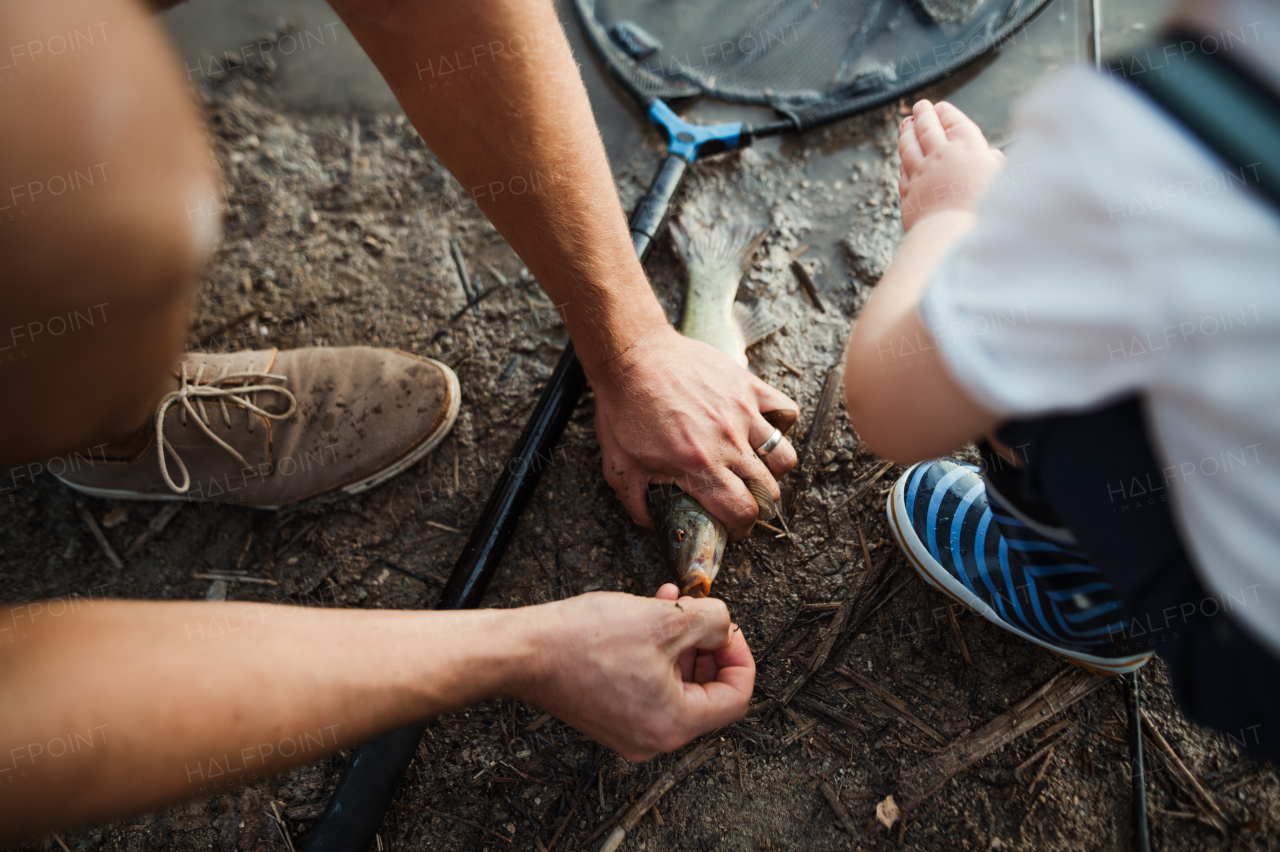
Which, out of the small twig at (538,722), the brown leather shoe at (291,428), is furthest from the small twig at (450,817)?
the brown leather shoe at (291,428)

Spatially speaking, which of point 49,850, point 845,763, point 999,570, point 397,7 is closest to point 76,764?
point 49,850

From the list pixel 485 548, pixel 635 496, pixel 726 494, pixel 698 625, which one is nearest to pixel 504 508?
pixel 485 548

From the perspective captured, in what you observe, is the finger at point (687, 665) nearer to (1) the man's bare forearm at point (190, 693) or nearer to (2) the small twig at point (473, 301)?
(1) the man's bare forearm at point (190, 693)

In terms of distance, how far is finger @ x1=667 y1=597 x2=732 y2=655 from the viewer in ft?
4.94

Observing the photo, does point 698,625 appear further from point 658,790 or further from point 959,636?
point 959,636

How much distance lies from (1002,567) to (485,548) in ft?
5.27

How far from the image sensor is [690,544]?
1.92m

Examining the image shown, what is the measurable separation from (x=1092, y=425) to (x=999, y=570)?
1001 mm

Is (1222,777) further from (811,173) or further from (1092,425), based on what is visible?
(811,173)

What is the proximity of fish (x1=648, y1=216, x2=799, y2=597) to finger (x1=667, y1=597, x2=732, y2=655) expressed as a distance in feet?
0.88

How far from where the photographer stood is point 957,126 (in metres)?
1.55

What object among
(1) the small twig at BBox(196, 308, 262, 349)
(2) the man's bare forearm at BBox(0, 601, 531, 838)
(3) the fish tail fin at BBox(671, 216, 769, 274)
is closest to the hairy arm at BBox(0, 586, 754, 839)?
(2) the man's bare forearm at BBox(0, 601, 531, 838)

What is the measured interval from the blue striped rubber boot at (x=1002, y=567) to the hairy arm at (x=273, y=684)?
0.78 meters

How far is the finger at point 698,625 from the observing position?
1507 millimetres
